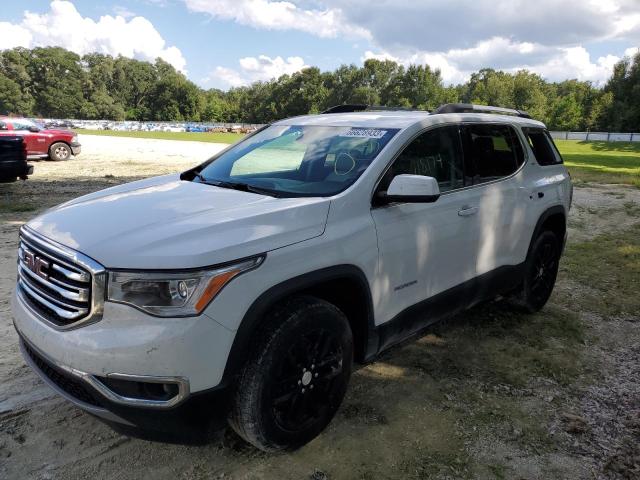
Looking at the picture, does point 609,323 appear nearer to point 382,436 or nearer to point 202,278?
point 382,436

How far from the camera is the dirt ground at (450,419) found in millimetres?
2691

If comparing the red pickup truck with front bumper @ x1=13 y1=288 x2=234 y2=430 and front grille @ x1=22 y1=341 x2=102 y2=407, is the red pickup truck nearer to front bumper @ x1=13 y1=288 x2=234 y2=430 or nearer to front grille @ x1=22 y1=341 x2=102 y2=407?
front grille @ x1=22 y1=341 x2=102 y2=407

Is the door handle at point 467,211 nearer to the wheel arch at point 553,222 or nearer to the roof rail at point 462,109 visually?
the roof rail at point 462,109

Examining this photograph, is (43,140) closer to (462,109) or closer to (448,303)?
(462,109)

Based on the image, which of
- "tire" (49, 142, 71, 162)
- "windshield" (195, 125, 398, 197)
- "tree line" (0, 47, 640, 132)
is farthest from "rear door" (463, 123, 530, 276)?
"tree line" (0, 47, 640, 132)

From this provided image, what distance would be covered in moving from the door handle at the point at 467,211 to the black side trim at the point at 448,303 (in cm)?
52

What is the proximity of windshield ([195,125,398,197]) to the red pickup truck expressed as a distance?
15.8 metres

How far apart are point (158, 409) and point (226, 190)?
1456mm

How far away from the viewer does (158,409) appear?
2199 millimetres

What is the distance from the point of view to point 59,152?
60.3 feet

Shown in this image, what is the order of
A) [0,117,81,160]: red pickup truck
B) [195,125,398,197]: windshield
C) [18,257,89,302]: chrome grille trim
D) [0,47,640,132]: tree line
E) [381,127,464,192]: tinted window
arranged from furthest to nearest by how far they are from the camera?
[0,47,640,132]: tree line, [0,117,81,160]: red pickup truck, [381,127,464,192]: tinted window, [195,125,398,197]: windshield, [18,257,89,302]: chrome grille trim

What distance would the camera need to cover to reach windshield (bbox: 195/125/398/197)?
315 centimetres

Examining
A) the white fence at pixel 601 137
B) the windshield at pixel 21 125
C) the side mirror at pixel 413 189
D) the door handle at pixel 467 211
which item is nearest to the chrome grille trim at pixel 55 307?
the side mirror at pixel 413 189

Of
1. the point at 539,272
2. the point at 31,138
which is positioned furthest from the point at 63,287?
the point at 31,138
